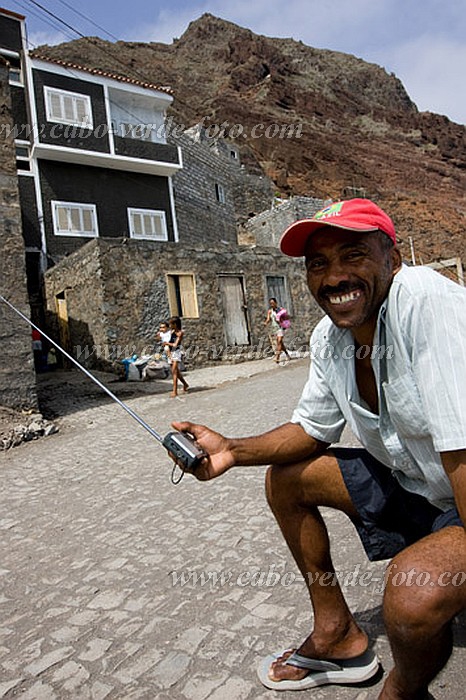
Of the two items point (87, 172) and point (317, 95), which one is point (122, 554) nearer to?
point (87, 172)

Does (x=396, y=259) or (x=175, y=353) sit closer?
(x=396, y=259)

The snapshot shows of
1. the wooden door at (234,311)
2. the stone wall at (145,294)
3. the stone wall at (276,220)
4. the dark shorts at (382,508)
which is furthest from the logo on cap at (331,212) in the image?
the stone wall at (276,220)

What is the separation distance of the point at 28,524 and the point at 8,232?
202 inches

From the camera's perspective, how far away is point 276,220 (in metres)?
26.4

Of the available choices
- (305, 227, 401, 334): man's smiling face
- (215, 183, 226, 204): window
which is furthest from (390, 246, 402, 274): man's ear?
(215, 183, 226, 204): window

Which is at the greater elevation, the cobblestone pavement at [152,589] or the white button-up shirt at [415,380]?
the white button-up shirt at [415,380]

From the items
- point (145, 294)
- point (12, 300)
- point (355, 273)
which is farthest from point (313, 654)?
point (145, 294)

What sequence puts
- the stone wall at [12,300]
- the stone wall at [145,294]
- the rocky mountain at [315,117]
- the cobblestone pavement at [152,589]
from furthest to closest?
the rocky mountain at [315,117]
the stone wall at [145,294]
the stone wall at [12,300]
the cobblestone pavement at [152,589]

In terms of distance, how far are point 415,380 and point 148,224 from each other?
21.6 meters

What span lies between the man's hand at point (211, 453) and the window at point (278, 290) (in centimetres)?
1474

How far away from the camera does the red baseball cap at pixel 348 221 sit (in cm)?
166

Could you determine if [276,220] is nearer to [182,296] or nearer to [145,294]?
[182,296]

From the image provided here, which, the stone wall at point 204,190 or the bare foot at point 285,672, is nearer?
the bare foot at point 285,672

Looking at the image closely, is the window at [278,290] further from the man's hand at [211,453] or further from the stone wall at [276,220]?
the man's hand at [211,453]
